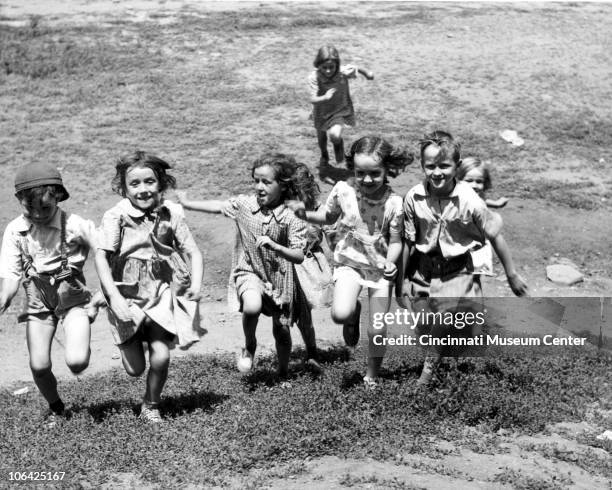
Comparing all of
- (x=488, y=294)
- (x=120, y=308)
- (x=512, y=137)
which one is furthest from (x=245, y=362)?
(x=512, y=137)

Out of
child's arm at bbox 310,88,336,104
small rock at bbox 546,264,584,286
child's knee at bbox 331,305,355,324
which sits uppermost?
child's arm at bbox 310,88,336,104

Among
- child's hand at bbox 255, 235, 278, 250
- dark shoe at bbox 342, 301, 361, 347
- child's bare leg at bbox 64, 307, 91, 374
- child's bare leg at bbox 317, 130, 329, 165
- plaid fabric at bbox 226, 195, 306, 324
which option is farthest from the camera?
child's bare leg at bbox 317, 130, 329, 165

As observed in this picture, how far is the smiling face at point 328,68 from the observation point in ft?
34.9

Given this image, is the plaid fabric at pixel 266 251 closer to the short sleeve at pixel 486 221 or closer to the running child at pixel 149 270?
the running child at pixel 149 270

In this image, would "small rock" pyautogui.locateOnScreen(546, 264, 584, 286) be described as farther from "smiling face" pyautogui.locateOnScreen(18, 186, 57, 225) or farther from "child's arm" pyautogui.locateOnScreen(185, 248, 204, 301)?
"smiling face" pyautogui.locateOnScreen(18, 186, 57, 225)

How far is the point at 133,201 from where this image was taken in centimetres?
568

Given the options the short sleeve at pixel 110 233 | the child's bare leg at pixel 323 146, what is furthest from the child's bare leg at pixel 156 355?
the child's bare leg at pixel 323 146

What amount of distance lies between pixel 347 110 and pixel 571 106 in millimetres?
4406

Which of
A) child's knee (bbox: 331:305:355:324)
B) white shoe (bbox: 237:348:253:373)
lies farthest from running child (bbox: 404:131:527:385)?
white shoe (bbox: 237:348:253:373)

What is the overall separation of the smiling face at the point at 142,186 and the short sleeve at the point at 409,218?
1520 millimetres

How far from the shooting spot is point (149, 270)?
5.66m

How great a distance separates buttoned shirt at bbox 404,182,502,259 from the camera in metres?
5.91

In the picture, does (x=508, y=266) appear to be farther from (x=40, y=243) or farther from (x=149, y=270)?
(x=40, y=243)

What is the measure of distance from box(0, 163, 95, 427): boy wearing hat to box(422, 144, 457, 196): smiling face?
2.01m
